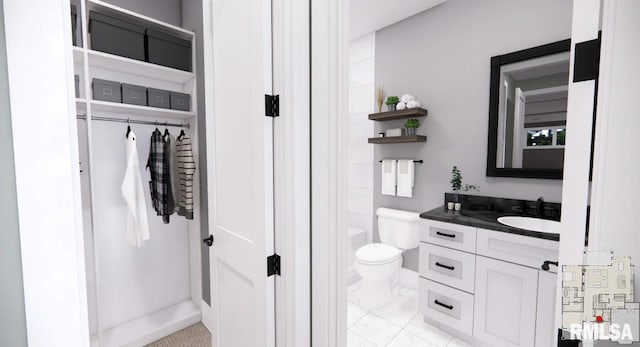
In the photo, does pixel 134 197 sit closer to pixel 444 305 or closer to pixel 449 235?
pixel 449 235

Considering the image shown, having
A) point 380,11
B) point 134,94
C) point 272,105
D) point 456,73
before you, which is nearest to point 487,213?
point 456,73

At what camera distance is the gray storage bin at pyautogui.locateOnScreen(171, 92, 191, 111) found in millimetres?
1980

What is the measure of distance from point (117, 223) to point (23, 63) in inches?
79.4

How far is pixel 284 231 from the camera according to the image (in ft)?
3.39

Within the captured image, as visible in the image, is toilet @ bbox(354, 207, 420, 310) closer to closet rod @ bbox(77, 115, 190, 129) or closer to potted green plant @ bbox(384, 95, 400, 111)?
potted green plant @ bbox(384, 95, 400, 111)

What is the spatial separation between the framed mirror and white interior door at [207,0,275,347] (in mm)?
1976

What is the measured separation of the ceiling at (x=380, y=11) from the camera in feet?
7.60

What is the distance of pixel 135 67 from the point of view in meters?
1.85

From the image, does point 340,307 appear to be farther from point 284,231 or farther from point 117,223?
point 117,223

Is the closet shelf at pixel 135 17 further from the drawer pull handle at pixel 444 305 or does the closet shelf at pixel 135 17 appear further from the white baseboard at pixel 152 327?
the drawer pull handle at pixel 444 305

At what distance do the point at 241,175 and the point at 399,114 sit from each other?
6.05 feet

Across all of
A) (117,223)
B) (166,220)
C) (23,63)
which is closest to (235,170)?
(23,63)

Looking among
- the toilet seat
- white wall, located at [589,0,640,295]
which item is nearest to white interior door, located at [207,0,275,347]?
white wall, located at [589,0,640,295]

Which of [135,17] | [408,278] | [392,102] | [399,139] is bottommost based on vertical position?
[408,278]
